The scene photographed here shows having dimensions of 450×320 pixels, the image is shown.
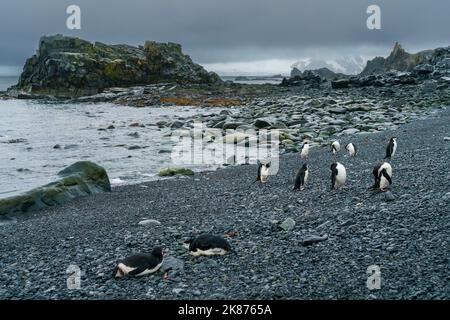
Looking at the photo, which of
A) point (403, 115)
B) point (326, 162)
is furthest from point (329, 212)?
point (403, 115)

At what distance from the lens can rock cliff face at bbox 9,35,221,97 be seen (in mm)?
73688

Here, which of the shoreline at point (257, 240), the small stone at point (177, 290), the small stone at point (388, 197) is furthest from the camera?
the small stone at point (388, 197)

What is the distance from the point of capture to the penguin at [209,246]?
6.30m

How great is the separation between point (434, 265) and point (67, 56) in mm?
77546

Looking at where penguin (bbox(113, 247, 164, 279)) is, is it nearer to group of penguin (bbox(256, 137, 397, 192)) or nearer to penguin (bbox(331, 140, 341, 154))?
group of penguin (bbox(256, 137, 397, 192))

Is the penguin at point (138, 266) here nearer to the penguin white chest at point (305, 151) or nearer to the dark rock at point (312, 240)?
the dark rock at point (312, 240)

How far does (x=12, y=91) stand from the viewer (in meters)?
80.3

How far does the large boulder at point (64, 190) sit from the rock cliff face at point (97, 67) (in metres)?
63.4

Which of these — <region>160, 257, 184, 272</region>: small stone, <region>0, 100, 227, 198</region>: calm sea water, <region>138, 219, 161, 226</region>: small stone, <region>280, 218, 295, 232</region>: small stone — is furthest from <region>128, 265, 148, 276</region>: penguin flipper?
<region>0, 100, 227, 198</region>: calm sea water

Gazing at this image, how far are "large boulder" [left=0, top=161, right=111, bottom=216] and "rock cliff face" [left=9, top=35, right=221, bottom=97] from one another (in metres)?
63.4

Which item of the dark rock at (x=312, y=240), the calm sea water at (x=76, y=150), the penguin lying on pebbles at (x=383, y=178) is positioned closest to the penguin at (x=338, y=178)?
the penguin lying on pebbles at (x=383, y=178)

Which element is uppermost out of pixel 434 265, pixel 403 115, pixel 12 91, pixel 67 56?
pixel 67 56

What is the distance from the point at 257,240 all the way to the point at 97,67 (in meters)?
73.1
